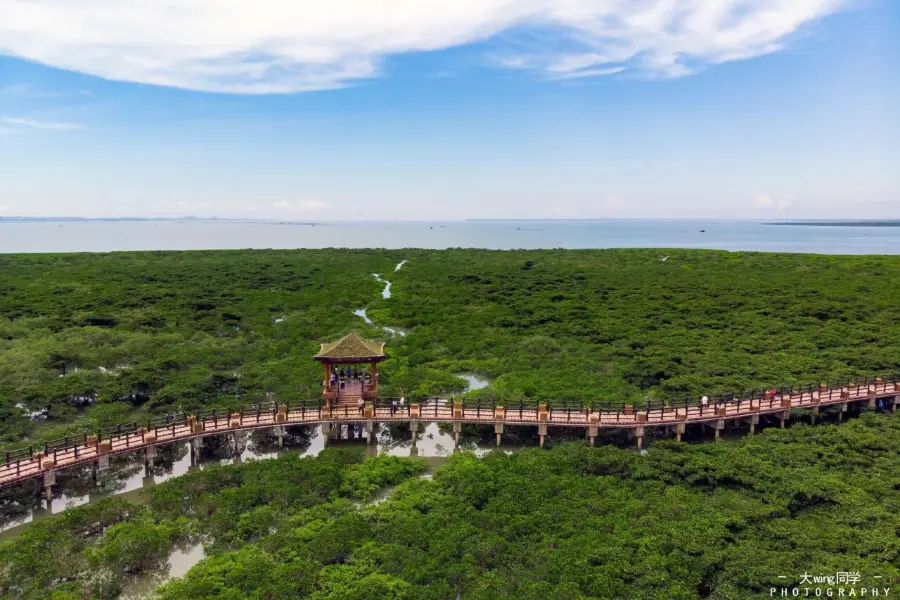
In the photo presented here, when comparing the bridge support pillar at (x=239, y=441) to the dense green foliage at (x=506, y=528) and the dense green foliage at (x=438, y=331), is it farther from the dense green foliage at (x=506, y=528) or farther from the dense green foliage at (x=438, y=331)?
the dense green foliage at (x=438, y=331)

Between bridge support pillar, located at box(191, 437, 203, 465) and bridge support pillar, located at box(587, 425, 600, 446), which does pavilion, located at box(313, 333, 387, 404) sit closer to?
bridge support pillar, located at box(191, 437, 203, 465)

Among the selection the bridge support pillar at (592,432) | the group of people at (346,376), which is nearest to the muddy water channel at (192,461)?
the group of people at (346,376)

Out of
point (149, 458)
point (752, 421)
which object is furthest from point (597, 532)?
point (149, 458)

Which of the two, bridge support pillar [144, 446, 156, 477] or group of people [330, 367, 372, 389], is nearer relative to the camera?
bridge support pillar [144, 446, 156, 477]

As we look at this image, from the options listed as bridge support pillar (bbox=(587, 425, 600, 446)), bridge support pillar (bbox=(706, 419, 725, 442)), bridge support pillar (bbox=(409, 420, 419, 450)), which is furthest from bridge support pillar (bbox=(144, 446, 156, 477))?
bridge support pillar (bbox=(706, 419, 725, 442))

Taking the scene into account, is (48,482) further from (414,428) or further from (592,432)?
(592,432)

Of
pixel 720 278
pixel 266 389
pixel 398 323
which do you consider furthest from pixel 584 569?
pixel 720 278

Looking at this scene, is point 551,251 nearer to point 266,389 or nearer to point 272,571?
point 266,389
